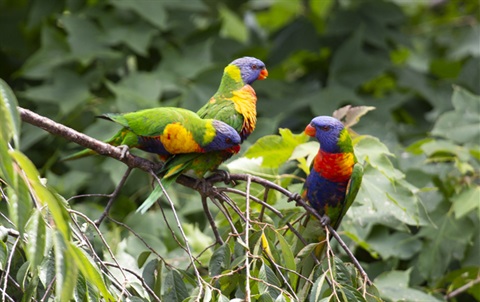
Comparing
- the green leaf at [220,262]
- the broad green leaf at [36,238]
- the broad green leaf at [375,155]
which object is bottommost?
the green leaf at [220,262]

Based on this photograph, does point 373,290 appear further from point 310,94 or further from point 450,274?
point 310,94

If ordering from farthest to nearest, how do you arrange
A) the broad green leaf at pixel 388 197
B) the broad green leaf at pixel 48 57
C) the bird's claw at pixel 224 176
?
the broad green leaf at pixel 48 57, the broad green leaf at pixel 388 197, the bird's claw at pixel 224 176

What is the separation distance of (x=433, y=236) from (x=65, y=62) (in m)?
2.27

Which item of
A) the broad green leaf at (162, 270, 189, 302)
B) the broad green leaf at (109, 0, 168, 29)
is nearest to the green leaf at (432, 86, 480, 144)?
the broad green leaf at (109, 0, 168, 29)

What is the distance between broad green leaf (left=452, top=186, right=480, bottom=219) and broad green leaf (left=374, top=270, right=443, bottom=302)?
359 millimetres

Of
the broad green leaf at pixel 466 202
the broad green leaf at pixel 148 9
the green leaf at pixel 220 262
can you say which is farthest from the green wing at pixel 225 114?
the broad green leaf at pixel 148 9

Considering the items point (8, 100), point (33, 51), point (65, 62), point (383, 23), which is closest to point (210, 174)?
point (8, 100)

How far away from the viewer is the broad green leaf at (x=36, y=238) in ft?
4.82

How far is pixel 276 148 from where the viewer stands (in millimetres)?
2785

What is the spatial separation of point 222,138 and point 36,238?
843mm

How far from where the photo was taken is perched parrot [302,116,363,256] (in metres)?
2.49

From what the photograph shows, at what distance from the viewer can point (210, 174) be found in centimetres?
241

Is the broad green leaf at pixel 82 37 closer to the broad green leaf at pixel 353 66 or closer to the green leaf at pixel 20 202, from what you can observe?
the broad green leaf at pixel 353 66

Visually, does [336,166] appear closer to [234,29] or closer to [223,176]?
[223,176]
